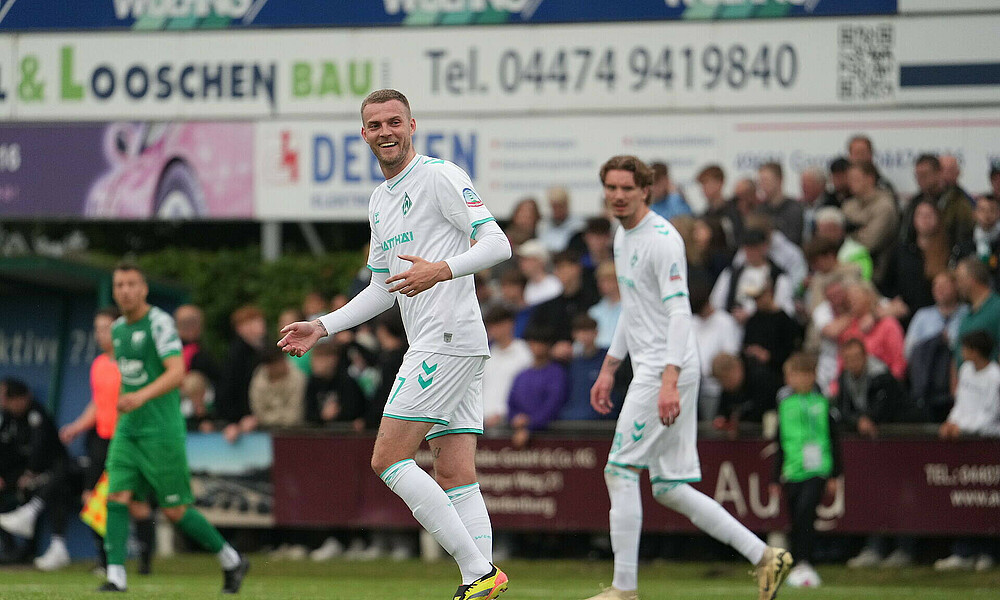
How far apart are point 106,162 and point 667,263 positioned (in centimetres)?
1251

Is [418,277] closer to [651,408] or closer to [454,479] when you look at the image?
[454,479]

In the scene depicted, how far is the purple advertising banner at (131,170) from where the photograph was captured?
1931 centimetres

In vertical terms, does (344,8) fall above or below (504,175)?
above

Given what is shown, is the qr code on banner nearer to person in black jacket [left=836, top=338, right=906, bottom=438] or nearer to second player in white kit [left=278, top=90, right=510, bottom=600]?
person in black jacket [left=836, top=338, right=906, bottom=438]

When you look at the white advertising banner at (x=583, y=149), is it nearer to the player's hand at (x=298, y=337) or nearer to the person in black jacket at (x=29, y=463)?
the person in black jacket at (x=29, y=463)

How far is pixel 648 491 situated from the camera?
13.4 meters

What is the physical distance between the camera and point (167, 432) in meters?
10.5

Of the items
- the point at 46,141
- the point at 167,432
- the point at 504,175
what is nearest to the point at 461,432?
the point at 167,432

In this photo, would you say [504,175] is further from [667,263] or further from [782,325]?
[667,263]

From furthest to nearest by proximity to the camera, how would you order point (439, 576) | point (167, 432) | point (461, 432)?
1. point (439, 576)
2. point (167, 432)
3. point (461, 432)

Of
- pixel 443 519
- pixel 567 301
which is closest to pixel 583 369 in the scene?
pixel 567 301

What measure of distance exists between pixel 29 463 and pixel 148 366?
5327 millimetres

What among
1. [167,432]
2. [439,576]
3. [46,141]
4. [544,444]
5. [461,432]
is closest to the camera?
[461,432]

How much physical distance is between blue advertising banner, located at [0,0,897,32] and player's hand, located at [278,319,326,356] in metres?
11.8
